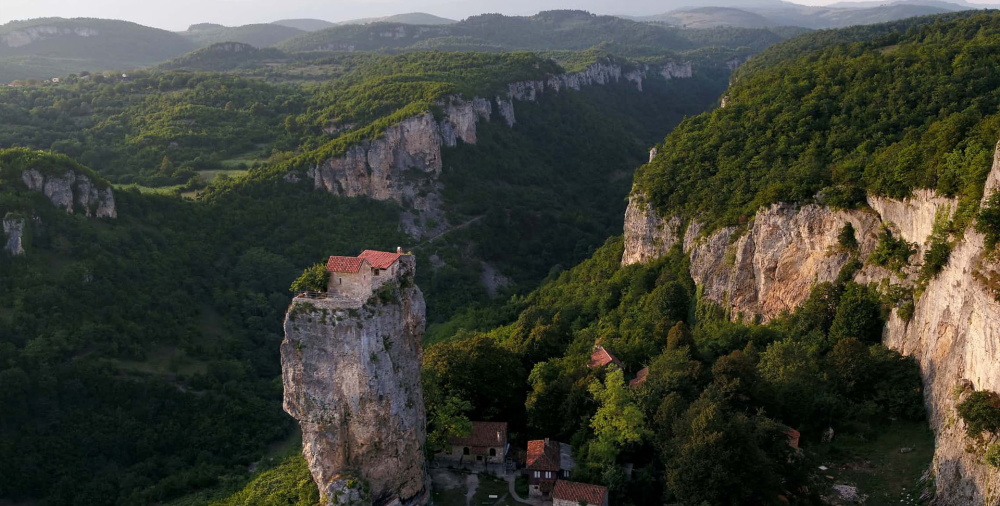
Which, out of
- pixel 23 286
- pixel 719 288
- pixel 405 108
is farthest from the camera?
pixel 405 108

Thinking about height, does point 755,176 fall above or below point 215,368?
above

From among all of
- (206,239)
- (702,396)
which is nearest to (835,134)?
(702,396)

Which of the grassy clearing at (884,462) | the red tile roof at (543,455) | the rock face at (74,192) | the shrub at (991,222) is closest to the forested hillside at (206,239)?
the rock face at (74,192)

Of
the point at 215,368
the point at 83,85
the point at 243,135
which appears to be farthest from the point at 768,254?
the point at 83,85

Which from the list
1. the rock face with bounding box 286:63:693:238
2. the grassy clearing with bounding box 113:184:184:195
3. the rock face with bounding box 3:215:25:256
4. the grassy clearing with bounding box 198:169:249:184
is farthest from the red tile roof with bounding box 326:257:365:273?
the grassy clearing with bounding box 198:169:249:184

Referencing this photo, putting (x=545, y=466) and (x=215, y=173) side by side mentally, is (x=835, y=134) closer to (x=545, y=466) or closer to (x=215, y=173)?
(x=545, y=466)

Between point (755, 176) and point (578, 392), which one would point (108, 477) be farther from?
point (755, 176)

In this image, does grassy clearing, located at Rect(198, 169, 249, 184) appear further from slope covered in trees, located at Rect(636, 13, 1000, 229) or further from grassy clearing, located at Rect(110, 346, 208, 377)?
slope covered in trees, located at Rect(636, 13, 1000, 229)
